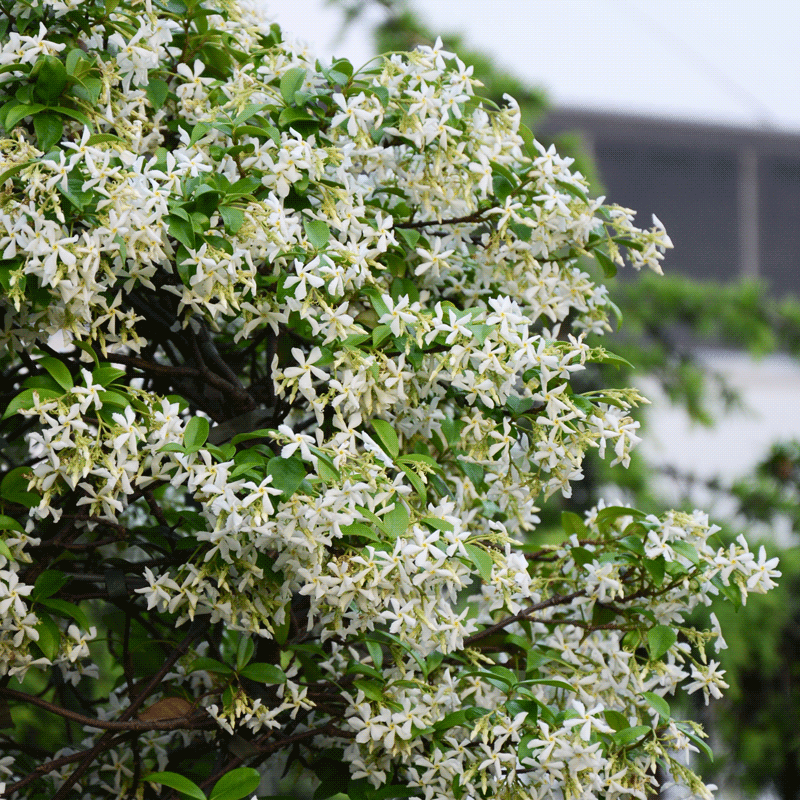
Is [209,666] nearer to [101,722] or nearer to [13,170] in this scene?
[101,722]

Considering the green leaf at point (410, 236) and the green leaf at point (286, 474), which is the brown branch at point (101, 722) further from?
the green leaf at point (410, 236)

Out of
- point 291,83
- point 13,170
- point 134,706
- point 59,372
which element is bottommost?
point 134,706

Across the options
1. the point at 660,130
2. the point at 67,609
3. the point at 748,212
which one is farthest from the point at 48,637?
the point at 748,212

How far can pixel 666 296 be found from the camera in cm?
Answer: 250

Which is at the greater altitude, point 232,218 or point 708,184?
point 232,218

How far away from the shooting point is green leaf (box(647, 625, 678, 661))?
3.28 feet

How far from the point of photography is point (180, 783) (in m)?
0.93

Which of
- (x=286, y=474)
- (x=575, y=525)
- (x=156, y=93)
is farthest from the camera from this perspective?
(x=575, y=525)

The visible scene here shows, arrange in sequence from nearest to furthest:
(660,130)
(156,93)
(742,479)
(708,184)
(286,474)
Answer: (286,474), (156,93), (742,479), (660,130), (708,184)

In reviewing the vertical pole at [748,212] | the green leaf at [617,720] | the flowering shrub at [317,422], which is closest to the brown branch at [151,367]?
the flowering shrub at [317,422]

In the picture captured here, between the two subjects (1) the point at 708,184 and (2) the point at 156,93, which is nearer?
(2) the point at 156,93

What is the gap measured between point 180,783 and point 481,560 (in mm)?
369

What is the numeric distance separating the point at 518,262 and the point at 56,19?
0.55m

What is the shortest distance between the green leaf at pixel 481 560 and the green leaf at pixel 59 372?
381 mm
